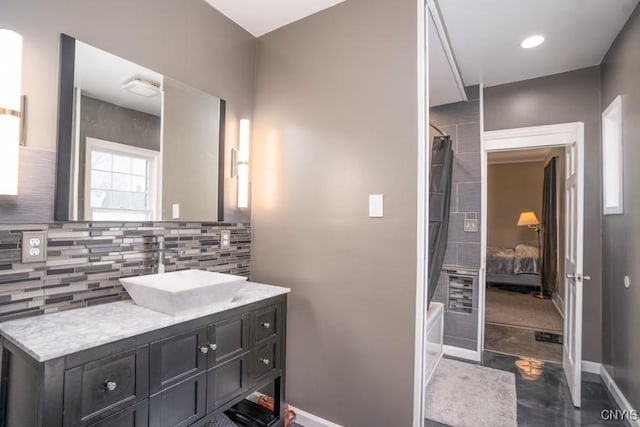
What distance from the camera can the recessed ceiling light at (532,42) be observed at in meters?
2.43

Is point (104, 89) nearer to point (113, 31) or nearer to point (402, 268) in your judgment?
point (113, 31)

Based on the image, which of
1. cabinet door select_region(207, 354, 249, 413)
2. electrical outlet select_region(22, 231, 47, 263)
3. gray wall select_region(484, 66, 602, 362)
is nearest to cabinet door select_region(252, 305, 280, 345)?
cabinet door select_region(207, 354, 249, 413)

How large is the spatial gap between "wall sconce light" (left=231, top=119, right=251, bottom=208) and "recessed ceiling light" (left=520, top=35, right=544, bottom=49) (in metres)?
2.25

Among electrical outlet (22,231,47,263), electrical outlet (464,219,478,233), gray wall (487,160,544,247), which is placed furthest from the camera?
gray wall (487,160,544,247)

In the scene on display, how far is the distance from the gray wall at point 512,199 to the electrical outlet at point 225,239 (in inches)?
267

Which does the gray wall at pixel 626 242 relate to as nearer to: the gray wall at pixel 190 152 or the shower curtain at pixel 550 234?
the gray wall at pixel 190 152

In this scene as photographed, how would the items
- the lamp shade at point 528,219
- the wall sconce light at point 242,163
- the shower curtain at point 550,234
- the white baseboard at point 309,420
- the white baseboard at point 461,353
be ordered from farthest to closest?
the lamp shade at point 528,219
the shower curtain at point 550,234
the white baseboard at point 461,353
the wall sconce light at point 242,163
the white baseboard at point 309,420

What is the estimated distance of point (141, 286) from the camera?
1.41 meters

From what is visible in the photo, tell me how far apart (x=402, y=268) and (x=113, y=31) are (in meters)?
1.93

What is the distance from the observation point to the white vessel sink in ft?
4.32

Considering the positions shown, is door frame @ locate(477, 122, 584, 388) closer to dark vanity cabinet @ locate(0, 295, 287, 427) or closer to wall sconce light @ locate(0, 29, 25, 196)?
dark vanity cabinet @ locate(0, 295, 287, 427)

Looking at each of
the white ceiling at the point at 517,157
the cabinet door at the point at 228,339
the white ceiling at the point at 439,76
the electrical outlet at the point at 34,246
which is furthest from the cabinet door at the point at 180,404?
the white ceiling at the point at 517,157

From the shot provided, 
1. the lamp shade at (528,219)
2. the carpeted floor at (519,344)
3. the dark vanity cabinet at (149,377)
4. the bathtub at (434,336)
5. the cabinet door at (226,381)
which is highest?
the lamp shade at (528,219)

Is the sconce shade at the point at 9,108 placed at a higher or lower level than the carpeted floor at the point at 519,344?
higher
